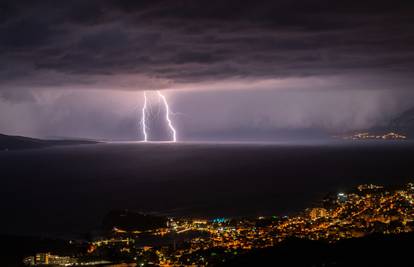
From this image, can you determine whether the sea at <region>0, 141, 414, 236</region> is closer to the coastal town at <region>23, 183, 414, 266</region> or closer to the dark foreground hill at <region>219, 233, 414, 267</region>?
the coastal town at <region>23, 183, 414, 266</region>

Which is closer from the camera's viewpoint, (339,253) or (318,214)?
(339,253)

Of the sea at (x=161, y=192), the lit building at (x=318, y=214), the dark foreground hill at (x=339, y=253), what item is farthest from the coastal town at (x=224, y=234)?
the sea at (x=161, y=192)

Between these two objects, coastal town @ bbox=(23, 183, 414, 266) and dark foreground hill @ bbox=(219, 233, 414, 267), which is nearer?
dark foreground hill @ bbox=(219, 233, 414, 267)

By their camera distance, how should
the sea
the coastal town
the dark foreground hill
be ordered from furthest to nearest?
the sea < the coastal town < the dark foreground hill

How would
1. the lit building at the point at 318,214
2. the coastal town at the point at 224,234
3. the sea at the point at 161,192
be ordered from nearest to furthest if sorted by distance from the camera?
1. the coastal town at the point at 224,234
2. the lit building at the point at 318,214
3. the sea at the point at 161,192

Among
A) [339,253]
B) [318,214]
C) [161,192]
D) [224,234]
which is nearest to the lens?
[339,253]

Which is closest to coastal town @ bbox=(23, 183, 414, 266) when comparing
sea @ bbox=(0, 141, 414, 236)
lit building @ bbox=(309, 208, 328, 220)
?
lit building @ bbox=(309, 208, 328, 220)

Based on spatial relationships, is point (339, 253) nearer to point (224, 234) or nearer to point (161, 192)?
point (224, 234)

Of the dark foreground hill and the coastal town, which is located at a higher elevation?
the dark foreground hill

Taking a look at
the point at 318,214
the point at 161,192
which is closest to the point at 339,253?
the point at 318,214

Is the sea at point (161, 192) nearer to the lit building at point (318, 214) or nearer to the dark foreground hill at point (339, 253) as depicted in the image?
the lit building at point (318, 214)
